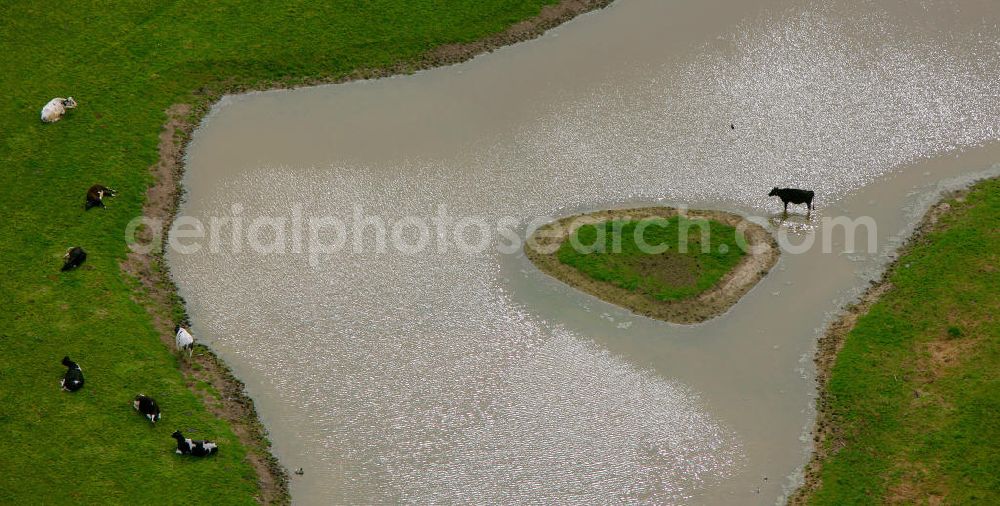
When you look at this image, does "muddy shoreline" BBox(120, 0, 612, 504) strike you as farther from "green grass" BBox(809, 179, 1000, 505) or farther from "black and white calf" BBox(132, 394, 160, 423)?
"green grass" BBox(809, 179, 1000, 505)

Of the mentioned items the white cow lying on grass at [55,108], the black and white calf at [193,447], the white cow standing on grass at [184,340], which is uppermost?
the white cow lying on grass at [55,108]

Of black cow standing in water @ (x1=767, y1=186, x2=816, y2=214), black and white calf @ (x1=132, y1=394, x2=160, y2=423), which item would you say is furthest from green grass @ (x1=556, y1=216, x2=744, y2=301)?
black and white calf @ (x1=132, y1=394, x2=160, y2=423)

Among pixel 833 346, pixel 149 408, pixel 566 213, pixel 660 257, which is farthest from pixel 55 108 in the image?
pixel 833 346

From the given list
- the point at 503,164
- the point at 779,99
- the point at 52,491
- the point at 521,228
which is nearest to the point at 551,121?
the point at 503,164

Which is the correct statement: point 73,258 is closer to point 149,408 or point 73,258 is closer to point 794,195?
point 149,408

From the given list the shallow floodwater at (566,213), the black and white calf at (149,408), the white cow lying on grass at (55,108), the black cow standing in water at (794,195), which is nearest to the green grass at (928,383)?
the shallow floodwater at (566,213)

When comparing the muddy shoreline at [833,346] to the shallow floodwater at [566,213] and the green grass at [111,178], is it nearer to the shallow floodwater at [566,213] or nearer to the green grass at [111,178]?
the shallow floodwater at [566,213]
